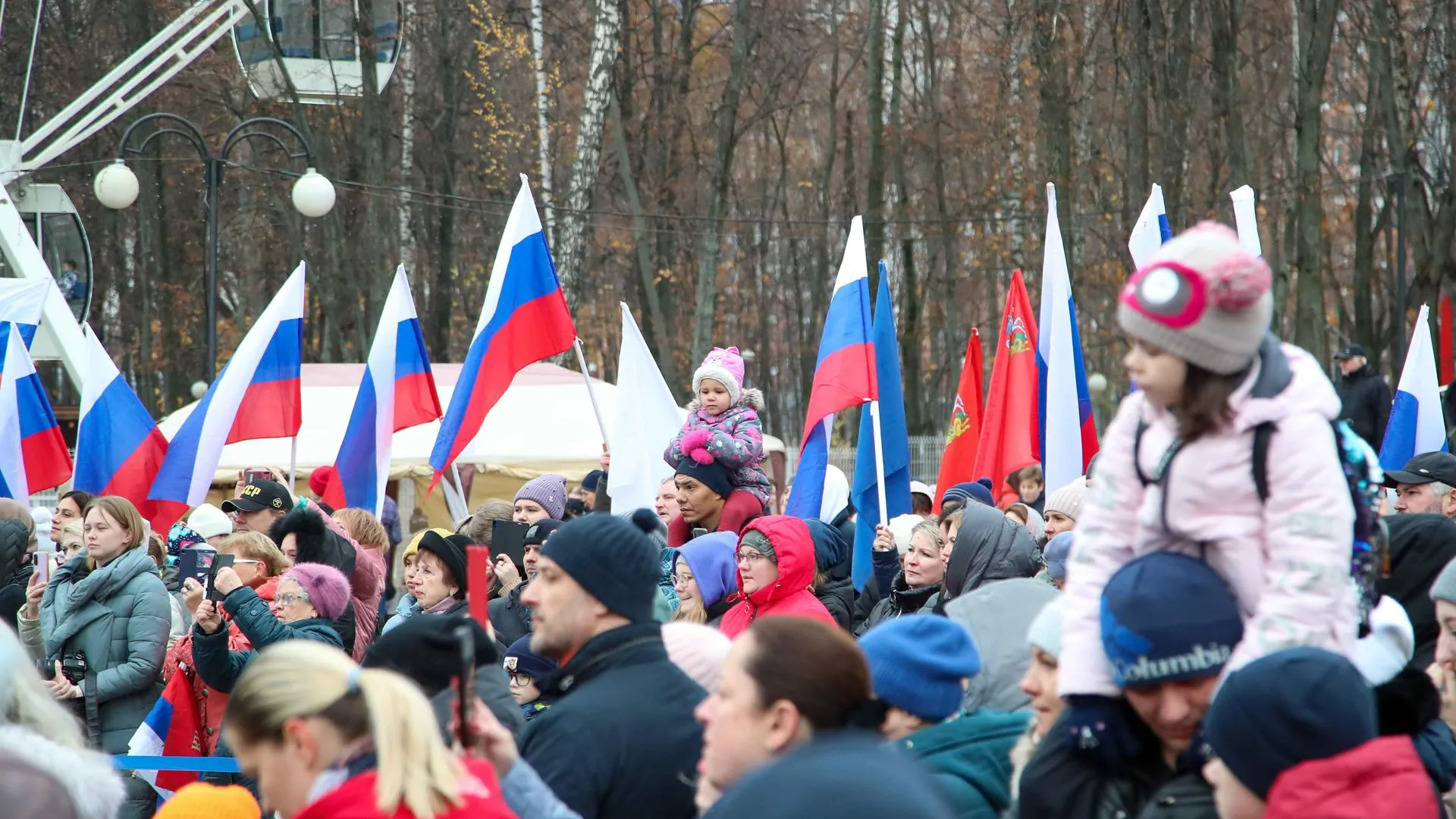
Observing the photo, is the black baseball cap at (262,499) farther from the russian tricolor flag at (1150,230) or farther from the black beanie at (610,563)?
the black beanie at (610,563)

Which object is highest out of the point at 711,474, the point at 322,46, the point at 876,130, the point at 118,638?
the point at 322,46

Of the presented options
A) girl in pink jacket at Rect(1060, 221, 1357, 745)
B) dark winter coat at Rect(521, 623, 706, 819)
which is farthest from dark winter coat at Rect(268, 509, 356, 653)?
girl in pink jacket at Rect(1060, 221, 1357, 745)

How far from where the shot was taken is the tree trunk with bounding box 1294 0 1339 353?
19734 mm

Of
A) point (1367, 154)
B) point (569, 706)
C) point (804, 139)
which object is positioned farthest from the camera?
point (804, 139)

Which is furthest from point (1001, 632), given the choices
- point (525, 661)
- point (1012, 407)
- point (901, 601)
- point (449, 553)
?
point (1012, 407)

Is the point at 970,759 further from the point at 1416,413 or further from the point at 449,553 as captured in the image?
the point at 1416,413

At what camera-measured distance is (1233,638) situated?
301 cm

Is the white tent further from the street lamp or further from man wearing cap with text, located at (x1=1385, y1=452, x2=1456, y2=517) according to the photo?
man wearing cap with text, located at (x1=1385, y1=452, x2=1456, y2=517)

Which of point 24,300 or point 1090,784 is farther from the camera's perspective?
point 24,300

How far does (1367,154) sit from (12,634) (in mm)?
22377

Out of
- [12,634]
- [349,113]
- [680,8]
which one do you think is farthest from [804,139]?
[12,634]

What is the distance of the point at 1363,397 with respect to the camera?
14.1 meters

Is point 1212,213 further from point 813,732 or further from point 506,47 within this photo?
point 813,732

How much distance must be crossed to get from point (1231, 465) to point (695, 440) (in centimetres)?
487
